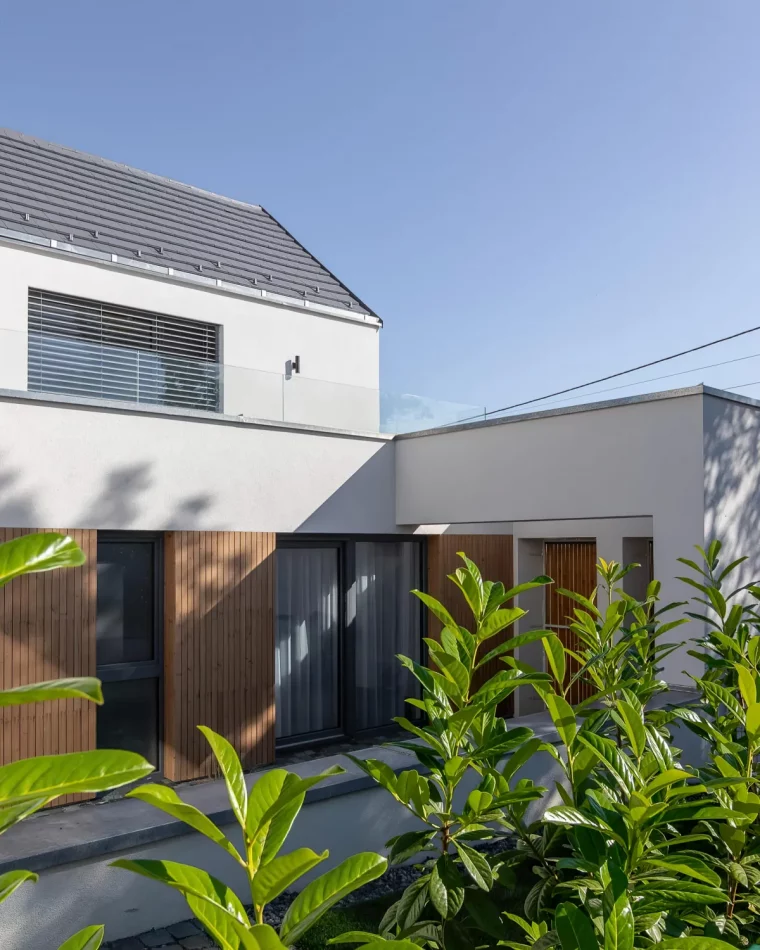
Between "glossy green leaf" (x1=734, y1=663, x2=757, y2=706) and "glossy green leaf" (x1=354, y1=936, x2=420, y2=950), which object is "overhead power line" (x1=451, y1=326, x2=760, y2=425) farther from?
"glossy green leaf" (x1=354, y1=936, x2=420, y2=950)

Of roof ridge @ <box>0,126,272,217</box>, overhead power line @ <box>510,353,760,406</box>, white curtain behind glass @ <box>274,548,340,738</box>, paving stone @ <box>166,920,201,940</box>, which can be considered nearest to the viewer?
paving stone @ <box>166,920,201,940</box>

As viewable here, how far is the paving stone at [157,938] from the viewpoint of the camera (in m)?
4.16

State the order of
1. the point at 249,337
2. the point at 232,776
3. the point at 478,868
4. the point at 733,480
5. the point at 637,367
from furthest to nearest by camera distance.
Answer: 1. the point at 637,367
2. the point at 249,337
3. the point at 733,480
4. the point at 478,868
5. the point at 232,776

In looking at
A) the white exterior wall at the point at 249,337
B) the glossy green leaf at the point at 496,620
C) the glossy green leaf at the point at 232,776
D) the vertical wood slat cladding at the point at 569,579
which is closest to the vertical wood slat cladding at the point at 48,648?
the white exterior wall at the point at 249,337

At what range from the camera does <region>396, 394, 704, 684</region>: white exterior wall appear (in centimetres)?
678

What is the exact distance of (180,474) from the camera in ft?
24.5

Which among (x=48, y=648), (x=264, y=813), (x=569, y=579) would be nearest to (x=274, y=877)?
(x=264, y=813)

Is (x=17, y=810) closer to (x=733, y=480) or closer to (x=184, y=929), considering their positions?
(x=184, y=929)

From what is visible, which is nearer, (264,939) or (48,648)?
(264,939)

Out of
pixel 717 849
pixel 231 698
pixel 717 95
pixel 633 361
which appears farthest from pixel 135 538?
pixel 633 361

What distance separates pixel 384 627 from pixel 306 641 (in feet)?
3.60

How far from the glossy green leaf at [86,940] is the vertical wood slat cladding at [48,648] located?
5.38 meters

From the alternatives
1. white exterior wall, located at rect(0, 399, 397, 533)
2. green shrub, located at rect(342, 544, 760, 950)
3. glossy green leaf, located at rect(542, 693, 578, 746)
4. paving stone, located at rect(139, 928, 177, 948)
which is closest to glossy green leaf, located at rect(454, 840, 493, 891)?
green shrub, located at rect(342, 544, 760, 950)

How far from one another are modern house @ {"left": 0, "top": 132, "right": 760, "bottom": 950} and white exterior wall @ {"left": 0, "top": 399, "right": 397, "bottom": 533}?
2 centimetres
